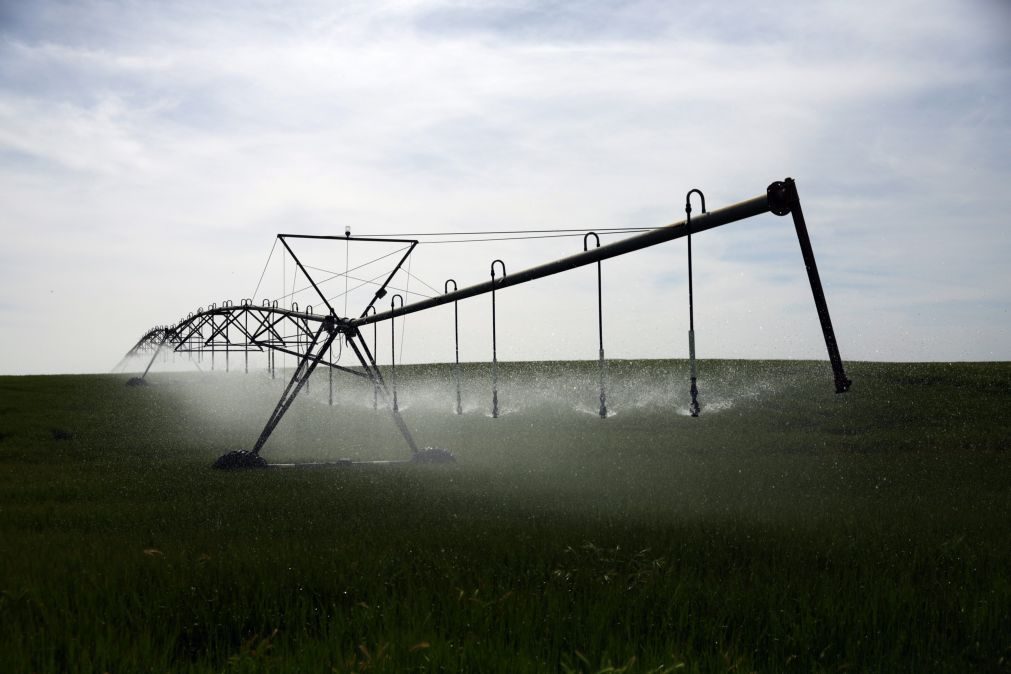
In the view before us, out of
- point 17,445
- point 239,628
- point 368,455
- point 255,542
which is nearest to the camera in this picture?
point 239,628

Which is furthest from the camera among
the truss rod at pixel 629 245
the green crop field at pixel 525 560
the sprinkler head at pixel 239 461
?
the sprinkler head at pixel 239 461

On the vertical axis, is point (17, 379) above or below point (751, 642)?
above

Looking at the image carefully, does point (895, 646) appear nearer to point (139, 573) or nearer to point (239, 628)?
point (239, 628)

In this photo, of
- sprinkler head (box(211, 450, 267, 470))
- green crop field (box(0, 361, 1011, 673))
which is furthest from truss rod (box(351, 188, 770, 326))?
sprinkler head (box(211, 450, 267, 470))

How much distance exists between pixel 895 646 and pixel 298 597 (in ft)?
18.1

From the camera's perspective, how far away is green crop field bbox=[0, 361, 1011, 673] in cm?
724

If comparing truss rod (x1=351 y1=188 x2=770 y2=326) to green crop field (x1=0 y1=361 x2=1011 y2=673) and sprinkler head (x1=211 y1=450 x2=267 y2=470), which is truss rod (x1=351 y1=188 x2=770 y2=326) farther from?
sprinkler head (x1=211 y1=450 x2=267 y2=470)

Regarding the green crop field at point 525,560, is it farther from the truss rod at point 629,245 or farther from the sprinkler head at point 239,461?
the truss rod at point 629,245

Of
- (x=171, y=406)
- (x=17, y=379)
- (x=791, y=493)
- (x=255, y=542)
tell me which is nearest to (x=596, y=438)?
(x=791, y=493)

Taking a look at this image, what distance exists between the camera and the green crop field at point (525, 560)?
285 inches

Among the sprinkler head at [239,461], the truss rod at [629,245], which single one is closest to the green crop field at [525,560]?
the sprinkler head at [239,461]

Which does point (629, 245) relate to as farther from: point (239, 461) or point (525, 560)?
point (239, 461)

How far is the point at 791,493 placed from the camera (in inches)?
653

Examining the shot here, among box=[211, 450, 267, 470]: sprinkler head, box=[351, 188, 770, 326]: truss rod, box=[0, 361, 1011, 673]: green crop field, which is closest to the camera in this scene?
box=[0, 361, 1011, 673]: green crop field
